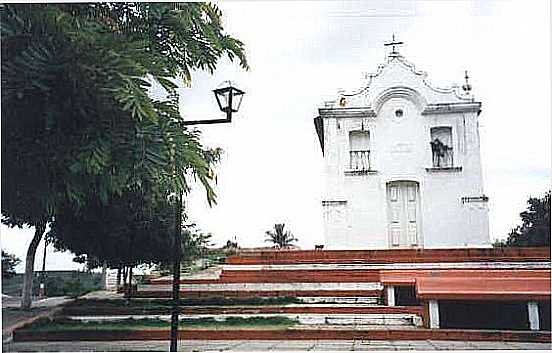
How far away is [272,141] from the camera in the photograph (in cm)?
400

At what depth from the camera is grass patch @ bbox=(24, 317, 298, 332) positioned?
3.78 metres

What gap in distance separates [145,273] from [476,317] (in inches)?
68.4

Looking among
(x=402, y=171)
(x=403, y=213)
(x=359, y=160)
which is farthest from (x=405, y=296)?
(x=359, y=160)

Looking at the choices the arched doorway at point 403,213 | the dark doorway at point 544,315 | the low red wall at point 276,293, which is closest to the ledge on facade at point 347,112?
the arched doorway at point 403,213

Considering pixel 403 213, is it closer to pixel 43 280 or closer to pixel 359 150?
pixel 359 150

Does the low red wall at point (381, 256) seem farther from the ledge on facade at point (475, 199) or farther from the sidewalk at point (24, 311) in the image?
the sidewalk at point (24, 311)

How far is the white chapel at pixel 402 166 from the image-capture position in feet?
13.8

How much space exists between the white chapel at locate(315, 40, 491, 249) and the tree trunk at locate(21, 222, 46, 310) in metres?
1.54

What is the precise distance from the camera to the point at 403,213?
446 centimetres

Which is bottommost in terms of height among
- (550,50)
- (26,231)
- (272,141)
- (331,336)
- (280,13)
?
(331,336)

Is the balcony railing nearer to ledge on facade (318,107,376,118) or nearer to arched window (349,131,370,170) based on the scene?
arched window (349,131,370,170)

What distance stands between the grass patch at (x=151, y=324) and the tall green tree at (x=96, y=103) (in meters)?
0.17

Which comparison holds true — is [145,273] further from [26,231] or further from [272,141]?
[272,141]

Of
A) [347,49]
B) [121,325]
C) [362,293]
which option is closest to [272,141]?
[347,49]
